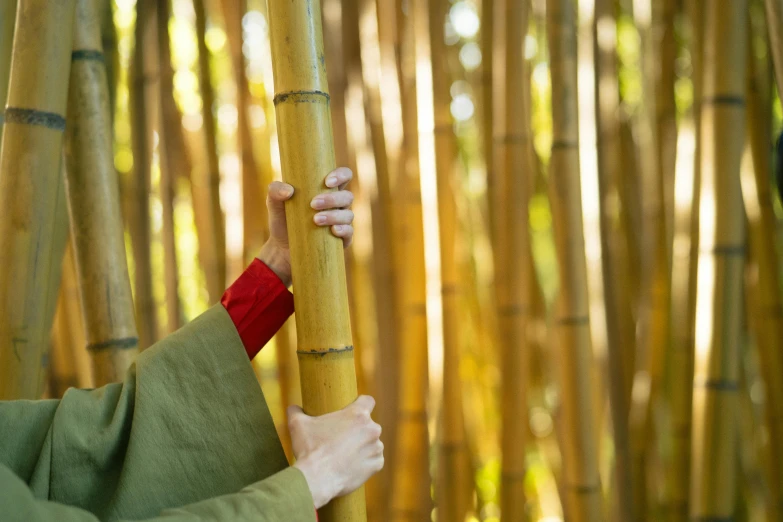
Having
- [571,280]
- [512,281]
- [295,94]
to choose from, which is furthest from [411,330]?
[295,94]

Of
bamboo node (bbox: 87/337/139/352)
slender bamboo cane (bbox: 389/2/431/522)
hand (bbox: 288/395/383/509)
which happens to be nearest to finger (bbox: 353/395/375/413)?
hand (bbox: 288/395/383/509)

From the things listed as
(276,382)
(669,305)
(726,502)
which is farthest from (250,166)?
(726,502)

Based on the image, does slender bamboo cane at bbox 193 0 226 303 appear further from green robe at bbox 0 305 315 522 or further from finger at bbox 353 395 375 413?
finger at bbox 353 395 375 413

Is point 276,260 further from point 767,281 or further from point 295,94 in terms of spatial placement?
point 767,281

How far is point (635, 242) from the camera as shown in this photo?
1.48 metres

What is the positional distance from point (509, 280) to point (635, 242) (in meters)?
0.30

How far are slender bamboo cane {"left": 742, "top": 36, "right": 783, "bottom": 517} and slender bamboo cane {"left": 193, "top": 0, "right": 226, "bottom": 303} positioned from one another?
1167 mm

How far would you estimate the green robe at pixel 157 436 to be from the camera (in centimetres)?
71

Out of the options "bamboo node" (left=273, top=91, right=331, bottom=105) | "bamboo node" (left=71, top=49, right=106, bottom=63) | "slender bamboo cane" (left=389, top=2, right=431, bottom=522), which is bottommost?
"slender bamboo cane" (left=389, top=2, right=431, bottom=522)

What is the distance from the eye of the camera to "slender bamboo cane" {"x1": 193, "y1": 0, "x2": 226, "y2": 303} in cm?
174

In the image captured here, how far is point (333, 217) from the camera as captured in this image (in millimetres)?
700

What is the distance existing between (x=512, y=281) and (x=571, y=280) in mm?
183

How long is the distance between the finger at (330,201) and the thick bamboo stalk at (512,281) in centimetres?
72

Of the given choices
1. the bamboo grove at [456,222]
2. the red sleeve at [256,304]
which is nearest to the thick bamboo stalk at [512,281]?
the bamboo grove at [456,222]
